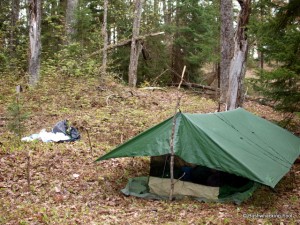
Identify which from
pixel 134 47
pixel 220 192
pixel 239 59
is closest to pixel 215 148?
pixel 220 192

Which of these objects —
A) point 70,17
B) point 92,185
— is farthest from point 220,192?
point 70,17

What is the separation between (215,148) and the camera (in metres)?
6.71

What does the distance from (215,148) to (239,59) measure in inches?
184

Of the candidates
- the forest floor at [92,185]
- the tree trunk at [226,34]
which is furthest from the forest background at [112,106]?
the tree trunk at [226,34]

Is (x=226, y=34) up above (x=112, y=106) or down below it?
above

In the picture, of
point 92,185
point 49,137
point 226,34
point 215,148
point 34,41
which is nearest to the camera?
point 215,148

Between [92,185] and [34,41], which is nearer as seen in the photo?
[92,185]

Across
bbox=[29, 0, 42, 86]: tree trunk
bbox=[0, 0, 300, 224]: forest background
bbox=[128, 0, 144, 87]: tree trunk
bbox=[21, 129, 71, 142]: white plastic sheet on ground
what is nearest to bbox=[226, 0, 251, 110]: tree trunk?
bbox=[0, 0, 300, 224]: forest background

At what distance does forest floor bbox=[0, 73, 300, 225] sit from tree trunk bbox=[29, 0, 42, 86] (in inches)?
72.4

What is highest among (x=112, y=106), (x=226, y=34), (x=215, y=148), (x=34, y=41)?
(x=226, y=34)

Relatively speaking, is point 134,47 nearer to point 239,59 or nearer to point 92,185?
point 239,59

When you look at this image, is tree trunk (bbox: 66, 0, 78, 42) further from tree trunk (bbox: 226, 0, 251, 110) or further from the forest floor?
tree trunk (bbox: 226, 0, 251, 110)

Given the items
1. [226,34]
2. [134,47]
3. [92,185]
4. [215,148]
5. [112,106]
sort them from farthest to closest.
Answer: [134,47], [226,34], [112,106], [92,185], [215,148]

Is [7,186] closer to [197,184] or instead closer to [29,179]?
[29,179]
